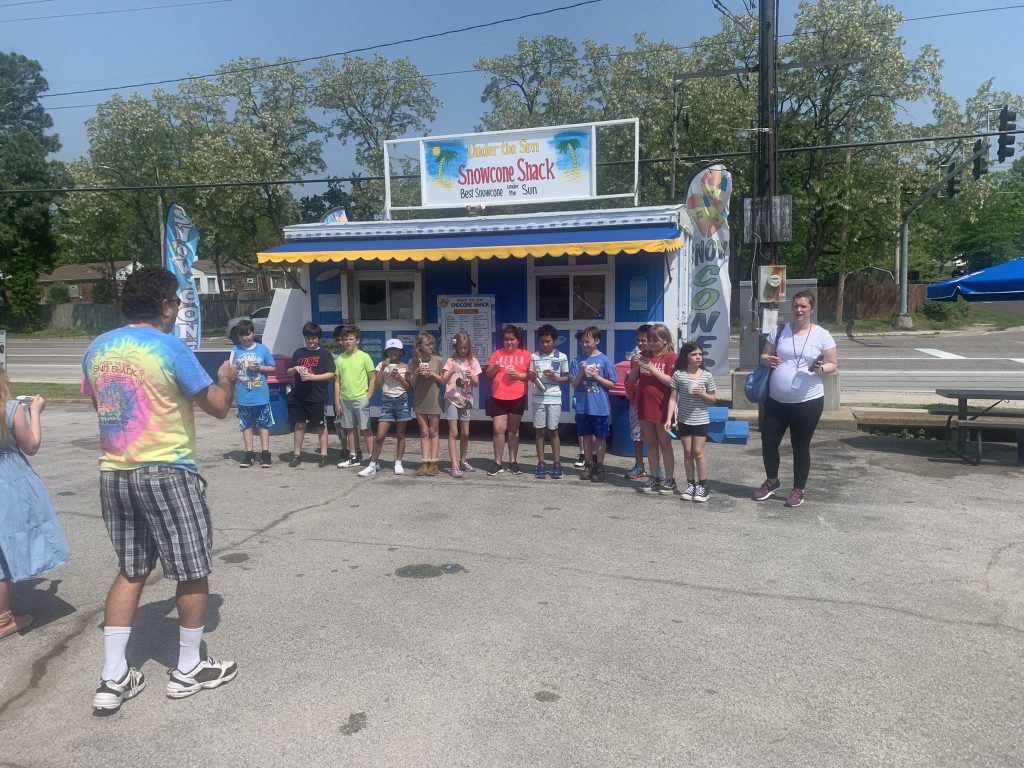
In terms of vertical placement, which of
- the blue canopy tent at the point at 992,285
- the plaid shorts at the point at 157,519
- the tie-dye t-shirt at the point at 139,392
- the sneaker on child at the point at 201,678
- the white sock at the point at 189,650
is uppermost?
the blue canopy tent at the point at 992,285

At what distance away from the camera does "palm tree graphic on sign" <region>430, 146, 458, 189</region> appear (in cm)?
1171

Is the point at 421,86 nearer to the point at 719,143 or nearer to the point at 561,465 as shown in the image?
the point at 719,143

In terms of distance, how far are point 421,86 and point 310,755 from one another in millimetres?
41458

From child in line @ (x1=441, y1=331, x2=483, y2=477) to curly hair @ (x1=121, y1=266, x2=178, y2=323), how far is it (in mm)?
4692

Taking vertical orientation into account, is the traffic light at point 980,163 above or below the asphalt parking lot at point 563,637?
above

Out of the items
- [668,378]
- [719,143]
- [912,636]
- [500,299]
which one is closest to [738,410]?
[500,299]

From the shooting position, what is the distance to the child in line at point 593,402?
25.3 feet

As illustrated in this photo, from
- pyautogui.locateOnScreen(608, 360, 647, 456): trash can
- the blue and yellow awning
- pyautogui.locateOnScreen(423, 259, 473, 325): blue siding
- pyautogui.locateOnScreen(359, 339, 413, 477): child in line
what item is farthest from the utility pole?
pyautogui.locateOnScreen(359, 339, 413, 477): child in line

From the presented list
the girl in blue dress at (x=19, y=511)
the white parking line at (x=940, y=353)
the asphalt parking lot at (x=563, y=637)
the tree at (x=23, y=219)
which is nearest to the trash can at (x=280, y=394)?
the asphalt parking lot at (x=563, y=637)

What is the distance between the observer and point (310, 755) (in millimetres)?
3043

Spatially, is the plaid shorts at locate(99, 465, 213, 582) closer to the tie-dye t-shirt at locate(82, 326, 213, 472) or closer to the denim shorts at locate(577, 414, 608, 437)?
the tie-dye t-shirt at locate(82, 326, 213, 472)

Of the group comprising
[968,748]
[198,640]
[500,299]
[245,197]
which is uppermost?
[245,197]

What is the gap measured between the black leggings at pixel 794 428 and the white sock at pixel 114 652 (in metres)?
5.13

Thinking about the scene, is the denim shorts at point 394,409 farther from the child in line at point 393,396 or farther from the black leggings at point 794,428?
the black leggings at point 794,428
